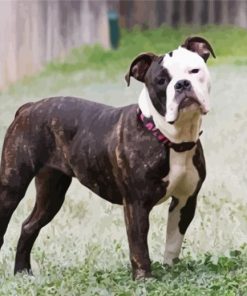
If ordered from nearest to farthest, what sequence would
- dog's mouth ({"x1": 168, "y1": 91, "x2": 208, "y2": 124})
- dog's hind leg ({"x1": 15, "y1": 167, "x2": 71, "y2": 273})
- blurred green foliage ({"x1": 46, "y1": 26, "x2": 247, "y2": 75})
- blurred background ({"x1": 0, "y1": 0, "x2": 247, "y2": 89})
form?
1. dog's mouth ({"x1": 168, "y1": 91, "x2": 208, "y2": 124})
2. dog's hind leg ({"x1": 15, "y1": 167, "x2": 71, "y2": 273})
3. blurred background ({"x1": 0, "y1": 0, "x2": 247, "y2": 89})
4. blurred green foliage ({"x1": 46, "y1": 26, "x2": 247, "y2": 75})

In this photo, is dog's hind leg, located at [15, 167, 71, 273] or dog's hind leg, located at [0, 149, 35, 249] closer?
dog's hind leg, located at [0, 149, 35, 249]

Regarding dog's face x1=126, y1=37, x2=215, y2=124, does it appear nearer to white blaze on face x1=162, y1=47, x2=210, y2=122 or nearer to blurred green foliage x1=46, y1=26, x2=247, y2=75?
white blaze on face x1=162, y1=47, x2=210, y2=122

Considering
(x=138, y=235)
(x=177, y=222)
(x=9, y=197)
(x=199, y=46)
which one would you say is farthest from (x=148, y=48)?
(x=138, y=235)

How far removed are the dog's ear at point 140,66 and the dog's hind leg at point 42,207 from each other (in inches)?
29.1

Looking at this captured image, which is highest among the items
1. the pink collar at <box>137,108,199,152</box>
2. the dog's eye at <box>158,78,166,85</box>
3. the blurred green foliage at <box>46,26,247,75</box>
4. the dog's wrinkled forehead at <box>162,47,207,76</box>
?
the dog's wrinkled forehead at <box>162,47,207,76</box>

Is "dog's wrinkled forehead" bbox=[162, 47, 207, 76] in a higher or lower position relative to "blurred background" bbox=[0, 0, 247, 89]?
higher

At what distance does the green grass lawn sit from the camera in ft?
16.4

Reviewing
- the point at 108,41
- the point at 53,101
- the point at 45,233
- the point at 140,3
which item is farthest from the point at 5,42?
the point at 53,101

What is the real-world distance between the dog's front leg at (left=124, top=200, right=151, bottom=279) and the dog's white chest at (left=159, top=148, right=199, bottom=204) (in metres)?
0.12

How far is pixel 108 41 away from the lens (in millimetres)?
13820

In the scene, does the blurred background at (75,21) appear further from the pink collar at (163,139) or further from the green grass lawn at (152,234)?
the pink collar at (163,139)

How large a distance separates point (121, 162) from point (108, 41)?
9.04 meters

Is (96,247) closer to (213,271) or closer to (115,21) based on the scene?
(213,271)

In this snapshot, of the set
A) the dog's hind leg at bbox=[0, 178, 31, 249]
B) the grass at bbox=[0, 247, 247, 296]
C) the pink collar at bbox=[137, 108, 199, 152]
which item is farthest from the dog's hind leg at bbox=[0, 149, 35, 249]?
the pink collar at bbox=[137, 108, 199, 152]
